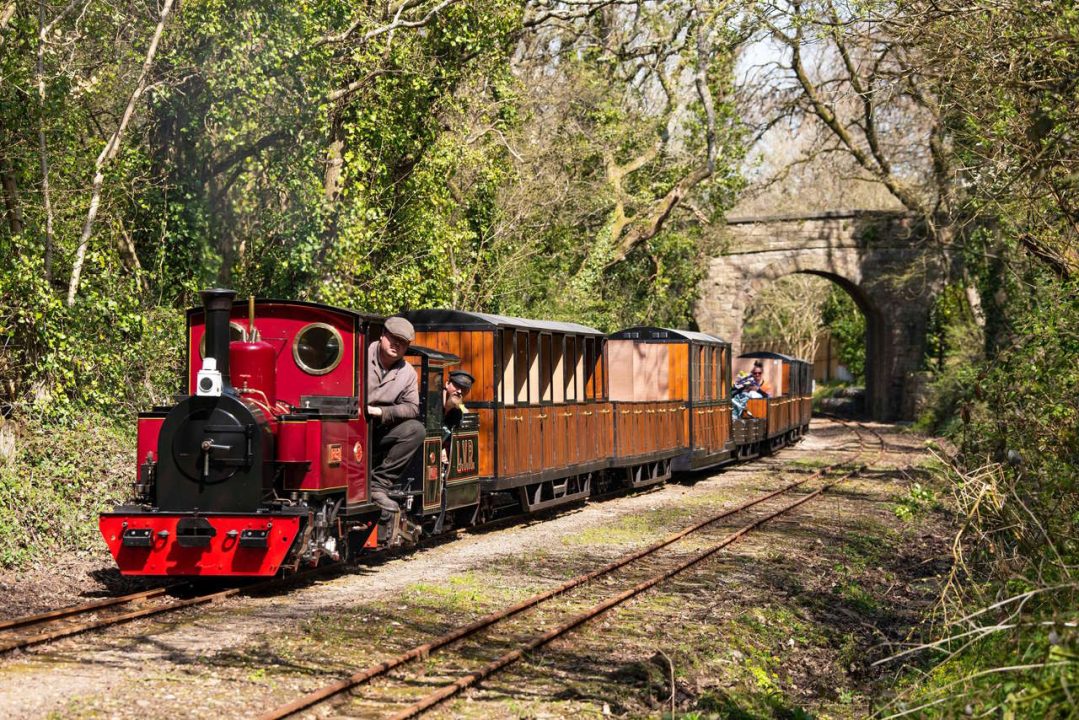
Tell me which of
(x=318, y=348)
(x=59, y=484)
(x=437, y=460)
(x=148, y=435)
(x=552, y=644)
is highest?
(x=318, y=348)

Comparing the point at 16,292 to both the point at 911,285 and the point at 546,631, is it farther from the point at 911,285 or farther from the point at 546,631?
the point at 911,285

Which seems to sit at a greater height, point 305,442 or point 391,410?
point 391,410

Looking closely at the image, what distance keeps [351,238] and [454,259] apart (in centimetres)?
499

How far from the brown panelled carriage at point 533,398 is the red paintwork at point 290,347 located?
349 centimetres

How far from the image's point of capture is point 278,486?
375 inches

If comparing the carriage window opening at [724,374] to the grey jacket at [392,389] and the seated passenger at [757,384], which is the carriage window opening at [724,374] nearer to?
the seated passenger at [757,384]

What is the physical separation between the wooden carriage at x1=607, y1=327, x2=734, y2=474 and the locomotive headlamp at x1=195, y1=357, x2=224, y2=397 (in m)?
10.4

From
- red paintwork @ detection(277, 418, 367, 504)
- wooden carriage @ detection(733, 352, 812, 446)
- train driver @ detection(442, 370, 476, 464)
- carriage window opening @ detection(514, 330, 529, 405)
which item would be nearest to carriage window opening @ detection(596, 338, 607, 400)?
carriage window opening @ detection(514, 330, 529, 405)

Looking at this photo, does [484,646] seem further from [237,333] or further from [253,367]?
[237,333]

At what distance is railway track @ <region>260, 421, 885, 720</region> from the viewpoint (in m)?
6.52

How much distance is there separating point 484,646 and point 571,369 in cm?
839

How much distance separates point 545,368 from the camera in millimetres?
15195

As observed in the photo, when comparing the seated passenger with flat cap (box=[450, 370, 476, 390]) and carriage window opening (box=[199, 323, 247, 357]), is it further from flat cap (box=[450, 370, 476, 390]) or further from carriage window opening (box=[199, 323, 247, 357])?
carriage window opening (box=[199, 323, 247, 357])

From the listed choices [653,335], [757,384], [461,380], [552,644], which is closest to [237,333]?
[461,380]
